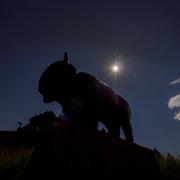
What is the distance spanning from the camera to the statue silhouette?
3.34 m

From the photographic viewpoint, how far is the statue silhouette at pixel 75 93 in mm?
3336

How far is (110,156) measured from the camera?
7.88 ft

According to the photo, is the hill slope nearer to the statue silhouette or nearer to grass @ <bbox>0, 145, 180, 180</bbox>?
the statue silhouette

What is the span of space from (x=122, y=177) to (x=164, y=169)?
224 centimetres

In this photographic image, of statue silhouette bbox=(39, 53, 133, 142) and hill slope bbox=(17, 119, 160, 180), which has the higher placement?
statue silhouette bbox=(39, 53, 133, 142)

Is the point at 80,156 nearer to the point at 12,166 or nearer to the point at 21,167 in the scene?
the point at 21,167

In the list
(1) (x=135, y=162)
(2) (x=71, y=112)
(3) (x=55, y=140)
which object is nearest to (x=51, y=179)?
(3) (x=55, y=140)

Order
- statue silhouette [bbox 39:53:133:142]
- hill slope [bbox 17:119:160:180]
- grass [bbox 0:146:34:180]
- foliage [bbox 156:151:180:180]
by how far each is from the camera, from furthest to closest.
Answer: grass [bbox 0:146:34:180], foliage [bbox 156:151:180:180], statue silhouette [bbox 39:53:133:142], hill slope [bbox 17:119:160:180]

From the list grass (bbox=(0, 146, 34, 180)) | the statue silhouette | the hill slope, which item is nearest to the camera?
the hill slope

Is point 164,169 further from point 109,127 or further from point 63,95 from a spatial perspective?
point 63,95

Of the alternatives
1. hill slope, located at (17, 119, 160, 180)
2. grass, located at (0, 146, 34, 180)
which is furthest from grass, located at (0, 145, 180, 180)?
hill slope, located at (17, 119, 160, 180)

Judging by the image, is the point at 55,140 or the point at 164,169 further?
the point at 164,169

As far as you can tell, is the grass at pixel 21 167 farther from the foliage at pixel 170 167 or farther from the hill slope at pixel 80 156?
the hill slope at pixel 80 156

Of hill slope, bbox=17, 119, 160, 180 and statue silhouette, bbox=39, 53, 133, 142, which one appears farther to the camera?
statue silhouette, bbox=39, 53, 133, 142
